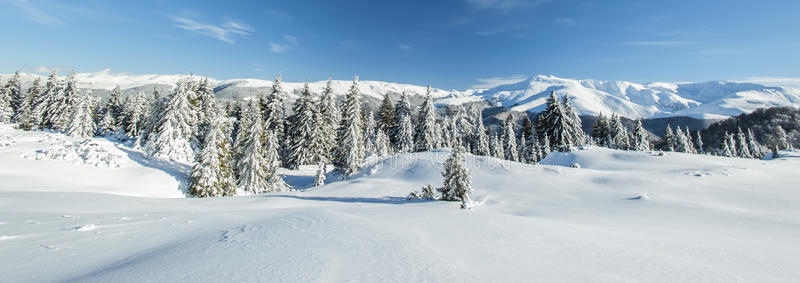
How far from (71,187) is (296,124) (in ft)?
89.5

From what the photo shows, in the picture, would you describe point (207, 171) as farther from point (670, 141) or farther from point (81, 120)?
point (670, 141)

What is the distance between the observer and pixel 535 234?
6.35 m

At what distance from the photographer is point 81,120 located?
44.4 meters

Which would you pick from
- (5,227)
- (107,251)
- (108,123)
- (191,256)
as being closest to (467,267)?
(191,256)

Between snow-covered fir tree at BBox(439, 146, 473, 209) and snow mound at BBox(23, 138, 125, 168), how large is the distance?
78.2 feet

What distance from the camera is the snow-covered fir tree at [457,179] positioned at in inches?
565

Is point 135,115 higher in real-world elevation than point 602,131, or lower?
higher

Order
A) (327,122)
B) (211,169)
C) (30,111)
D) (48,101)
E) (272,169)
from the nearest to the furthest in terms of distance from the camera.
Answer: (211,169)
(272,169)
(327,122)
(48,101)
(30,111)

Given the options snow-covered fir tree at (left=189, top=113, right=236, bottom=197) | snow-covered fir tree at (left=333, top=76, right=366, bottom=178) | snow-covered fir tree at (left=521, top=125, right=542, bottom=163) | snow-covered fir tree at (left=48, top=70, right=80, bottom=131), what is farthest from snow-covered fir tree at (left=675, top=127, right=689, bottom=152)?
snow-covered fir tree at (left=48, top=70, right=80, bottom=131)

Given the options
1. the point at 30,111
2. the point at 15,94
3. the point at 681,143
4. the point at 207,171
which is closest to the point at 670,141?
the point at 681,143

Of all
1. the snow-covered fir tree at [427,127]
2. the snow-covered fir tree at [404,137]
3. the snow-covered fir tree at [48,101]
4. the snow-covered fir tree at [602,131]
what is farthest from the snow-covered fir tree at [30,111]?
the snow-covered fir tree at [602,131]

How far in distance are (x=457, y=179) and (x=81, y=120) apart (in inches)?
2201

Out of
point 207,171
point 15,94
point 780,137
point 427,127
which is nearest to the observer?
point 207,171

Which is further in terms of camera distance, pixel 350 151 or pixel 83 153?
pixel 350 151
